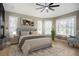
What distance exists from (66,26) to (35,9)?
908 mm

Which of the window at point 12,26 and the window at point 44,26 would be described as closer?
the window at point 12,26

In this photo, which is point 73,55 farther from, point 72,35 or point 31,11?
point 31,11

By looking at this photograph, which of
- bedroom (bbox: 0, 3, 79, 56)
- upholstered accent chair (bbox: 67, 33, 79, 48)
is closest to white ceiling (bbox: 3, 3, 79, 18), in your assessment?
bedroom (bbox: 0, 3, 79, 56)

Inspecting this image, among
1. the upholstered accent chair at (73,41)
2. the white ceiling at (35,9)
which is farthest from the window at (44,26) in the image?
the upholstered accent chair at (73,41)

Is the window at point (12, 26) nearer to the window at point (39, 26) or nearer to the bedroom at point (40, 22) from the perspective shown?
the bedroom at point (40, 22)

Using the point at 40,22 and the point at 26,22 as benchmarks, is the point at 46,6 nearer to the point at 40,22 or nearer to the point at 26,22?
the point at 40,22

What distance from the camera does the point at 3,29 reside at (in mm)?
1716

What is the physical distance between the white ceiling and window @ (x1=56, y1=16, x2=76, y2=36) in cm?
19

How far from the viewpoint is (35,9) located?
1.76m

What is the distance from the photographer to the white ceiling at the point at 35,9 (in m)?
1.67

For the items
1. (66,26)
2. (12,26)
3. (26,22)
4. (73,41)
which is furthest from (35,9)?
(73,41)

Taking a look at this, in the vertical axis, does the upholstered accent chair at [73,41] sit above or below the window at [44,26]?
below

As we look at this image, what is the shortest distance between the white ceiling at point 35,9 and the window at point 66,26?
0.63 feet

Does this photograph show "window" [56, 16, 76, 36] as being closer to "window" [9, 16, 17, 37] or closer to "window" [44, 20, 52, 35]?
"window" [44, 20, 52, 35]
